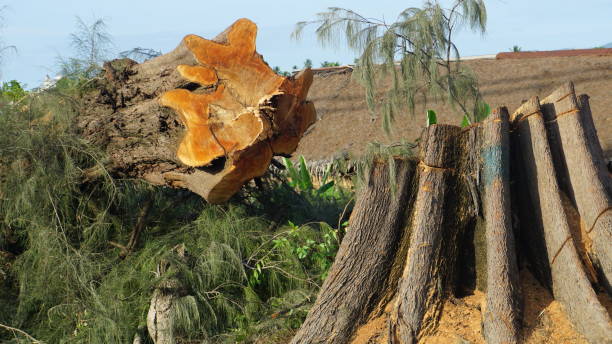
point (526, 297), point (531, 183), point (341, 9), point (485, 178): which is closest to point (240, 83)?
point (485, 178)

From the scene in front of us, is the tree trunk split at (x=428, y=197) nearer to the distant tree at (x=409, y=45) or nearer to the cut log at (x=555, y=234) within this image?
the cut log at (x=555, y=234)

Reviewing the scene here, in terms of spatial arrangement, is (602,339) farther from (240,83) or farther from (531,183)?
(240,83)

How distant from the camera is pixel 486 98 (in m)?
12.7

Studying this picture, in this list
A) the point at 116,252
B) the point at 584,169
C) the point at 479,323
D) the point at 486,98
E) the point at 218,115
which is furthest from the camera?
the point at 486,98

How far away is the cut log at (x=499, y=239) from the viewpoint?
365 centimetres

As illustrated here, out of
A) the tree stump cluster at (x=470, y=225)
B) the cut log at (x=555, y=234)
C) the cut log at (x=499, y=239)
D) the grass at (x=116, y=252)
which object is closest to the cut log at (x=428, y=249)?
the tree stump cluster at (x=470, y=225)

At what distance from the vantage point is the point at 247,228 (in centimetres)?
504

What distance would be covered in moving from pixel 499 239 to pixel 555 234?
12.5 inches

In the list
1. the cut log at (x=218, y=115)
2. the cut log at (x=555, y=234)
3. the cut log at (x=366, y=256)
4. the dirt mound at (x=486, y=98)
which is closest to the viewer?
the cut log at (x=555, y=234)

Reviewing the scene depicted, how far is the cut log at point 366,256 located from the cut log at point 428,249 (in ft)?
0.40

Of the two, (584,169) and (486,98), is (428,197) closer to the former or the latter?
(584,169)

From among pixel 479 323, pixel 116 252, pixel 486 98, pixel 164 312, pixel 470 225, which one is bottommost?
pixel 479 323

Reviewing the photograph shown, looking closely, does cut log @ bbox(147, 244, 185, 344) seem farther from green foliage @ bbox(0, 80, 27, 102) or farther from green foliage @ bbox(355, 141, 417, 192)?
green foliage @ bbox(0, 80, 27, 102)

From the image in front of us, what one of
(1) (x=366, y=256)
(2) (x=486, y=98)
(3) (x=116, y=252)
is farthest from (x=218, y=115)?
(2) (x=486, y=98)
